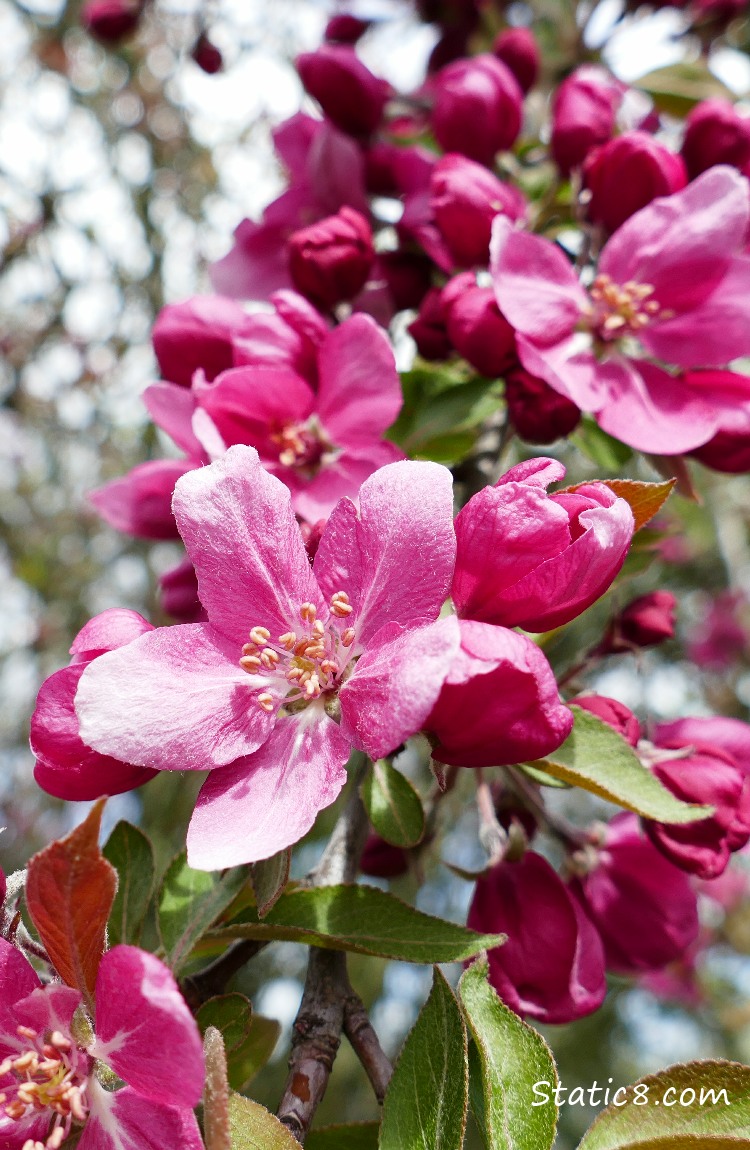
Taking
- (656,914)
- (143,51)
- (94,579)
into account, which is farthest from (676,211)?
(94,579)

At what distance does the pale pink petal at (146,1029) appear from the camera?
2.43ft

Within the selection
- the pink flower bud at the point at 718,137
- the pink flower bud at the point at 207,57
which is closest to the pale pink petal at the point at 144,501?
the pink flower bud at the point at 718,137

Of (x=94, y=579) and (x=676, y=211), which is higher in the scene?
(x=676, y=211)

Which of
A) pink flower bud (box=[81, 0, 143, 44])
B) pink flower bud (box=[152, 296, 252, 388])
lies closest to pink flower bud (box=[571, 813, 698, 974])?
pink flower bud (box=[152, 296, 252, 388])

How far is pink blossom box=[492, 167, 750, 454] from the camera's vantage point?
1320mm

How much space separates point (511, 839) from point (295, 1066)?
40 centimetres

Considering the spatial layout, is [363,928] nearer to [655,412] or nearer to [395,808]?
[395,808]

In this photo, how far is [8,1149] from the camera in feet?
2.83

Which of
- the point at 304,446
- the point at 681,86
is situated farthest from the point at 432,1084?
the point at 681,86

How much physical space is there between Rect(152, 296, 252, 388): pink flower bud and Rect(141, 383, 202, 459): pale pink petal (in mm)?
74

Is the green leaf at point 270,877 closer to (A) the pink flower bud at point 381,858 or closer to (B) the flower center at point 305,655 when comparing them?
(B) the flower center at point 305,655

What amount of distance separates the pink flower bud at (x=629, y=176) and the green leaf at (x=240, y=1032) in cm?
122

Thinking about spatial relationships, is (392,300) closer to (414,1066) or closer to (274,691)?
(274,691)

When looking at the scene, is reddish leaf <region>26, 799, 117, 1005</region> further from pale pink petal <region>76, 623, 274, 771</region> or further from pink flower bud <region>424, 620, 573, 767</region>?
pink flower bud <region>424, 620, 573, 767</region>
